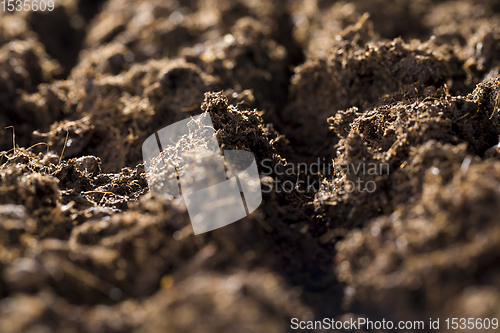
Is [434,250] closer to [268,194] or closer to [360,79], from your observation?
[268,194]

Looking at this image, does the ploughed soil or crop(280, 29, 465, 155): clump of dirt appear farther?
crop(280, 29, 465, 155): clump of dirt

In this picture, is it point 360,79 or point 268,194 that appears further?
point 360,79

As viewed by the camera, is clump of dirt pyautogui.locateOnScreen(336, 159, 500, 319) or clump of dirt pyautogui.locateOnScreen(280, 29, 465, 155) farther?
clump of dirt pyautogui.locateOnScreen(280, 29, 465, 155)

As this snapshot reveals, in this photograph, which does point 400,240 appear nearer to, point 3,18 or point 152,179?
point 152,179

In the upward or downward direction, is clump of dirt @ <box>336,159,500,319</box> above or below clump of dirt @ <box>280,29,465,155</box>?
below

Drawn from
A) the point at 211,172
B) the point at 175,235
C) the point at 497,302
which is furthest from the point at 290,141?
the point at 497,302

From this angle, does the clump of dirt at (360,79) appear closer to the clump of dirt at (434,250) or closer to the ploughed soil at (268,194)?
the ploughed soil at (268,194)

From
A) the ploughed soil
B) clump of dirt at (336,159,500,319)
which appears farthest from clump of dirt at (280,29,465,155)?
clump of dirt at (336,159,500,319)

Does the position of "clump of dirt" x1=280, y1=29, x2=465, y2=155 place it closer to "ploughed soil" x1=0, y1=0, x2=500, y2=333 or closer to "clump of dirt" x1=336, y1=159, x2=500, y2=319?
"ploughed soil" x1=0, y1=0, x2=500, y2=333

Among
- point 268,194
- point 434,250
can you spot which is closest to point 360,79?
point 268,194
